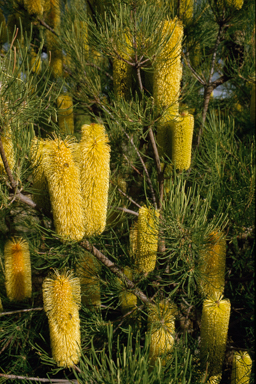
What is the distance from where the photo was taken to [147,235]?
29.5 inches

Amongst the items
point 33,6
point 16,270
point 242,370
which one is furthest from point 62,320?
point 33,6

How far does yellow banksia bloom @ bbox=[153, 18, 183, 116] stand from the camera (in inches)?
29.1

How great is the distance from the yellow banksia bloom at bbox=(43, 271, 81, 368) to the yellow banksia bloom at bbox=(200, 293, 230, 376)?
1.00 feet

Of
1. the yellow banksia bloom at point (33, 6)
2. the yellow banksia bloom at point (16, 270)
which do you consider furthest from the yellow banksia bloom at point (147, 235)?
the yellow banksia bloom at point (33, 6)

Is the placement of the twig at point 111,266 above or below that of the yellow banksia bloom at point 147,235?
below

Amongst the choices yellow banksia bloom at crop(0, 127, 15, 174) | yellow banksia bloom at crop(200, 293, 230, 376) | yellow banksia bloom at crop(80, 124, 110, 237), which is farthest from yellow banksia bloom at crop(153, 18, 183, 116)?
yellow banksia bloom at crop(200, 293, 230, 376)

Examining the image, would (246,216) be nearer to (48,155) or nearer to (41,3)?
(48,155)

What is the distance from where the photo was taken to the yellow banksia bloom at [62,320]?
72 cm

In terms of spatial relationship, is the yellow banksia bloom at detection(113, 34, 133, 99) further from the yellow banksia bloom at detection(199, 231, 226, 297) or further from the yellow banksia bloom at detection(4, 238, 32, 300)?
the yellow banksia bloom at detection(4, 238, 32, 300)

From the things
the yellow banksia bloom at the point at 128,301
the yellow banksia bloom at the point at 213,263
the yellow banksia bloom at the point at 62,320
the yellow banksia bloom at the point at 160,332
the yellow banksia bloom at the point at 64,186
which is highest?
the yellow banksia bloom at the point at 64,186

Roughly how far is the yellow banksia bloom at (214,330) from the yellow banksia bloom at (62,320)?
0.30m

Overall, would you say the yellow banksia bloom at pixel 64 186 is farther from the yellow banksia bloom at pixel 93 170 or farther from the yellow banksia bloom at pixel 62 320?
the yellow banksia bloom at pixel 62 320

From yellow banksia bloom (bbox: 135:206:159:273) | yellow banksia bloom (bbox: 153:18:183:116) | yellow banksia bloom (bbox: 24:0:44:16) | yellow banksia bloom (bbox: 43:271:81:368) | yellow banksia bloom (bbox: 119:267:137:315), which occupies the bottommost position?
yellow banksia bloom (bbox: 119:267:137:315)

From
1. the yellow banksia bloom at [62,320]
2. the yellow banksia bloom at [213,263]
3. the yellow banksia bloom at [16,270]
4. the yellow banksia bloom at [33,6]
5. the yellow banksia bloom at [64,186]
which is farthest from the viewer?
the yellow banksia bloom at [33,6]
